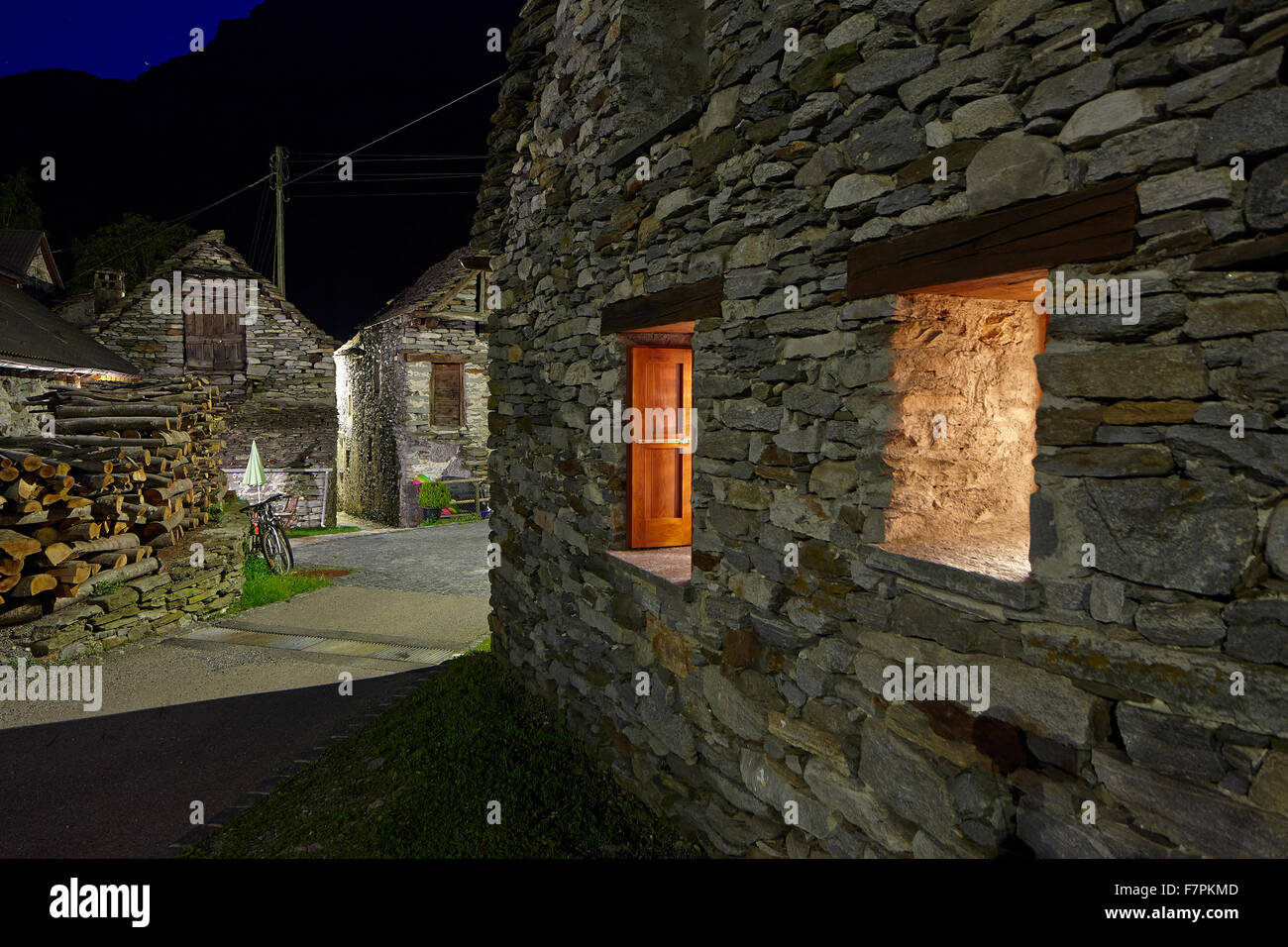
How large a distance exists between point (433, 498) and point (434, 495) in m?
0.08

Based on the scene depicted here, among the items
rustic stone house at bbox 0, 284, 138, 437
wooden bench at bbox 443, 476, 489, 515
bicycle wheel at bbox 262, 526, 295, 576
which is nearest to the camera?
bicycle wheel at bbox 262, 526, 295, 576

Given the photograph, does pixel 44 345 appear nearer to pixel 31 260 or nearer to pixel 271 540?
pixel 271 540

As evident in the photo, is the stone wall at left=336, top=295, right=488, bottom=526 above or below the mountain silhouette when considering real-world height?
below

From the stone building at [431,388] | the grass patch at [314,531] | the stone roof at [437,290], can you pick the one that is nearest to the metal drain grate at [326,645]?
the grass patch at [314,531]

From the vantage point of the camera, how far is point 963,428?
2924mm

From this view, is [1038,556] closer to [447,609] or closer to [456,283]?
[447,609]

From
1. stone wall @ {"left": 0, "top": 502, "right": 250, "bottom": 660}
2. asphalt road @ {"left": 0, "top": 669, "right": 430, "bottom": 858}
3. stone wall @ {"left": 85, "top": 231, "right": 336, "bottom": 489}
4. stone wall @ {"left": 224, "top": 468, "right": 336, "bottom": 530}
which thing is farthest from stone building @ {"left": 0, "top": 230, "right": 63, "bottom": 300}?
asphalt road @ {"left": 0, "top": 669, "right": 430, "bottom": 858}

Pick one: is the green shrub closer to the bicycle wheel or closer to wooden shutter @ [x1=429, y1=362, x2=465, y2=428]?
wooden shutter @ [x1=429, y1=362, x2=465, y2=428]

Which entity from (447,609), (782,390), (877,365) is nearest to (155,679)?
(447,609)

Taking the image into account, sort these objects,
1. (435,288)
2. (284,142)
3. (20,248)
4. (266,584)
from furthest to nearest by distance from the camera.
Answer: (284,142) → (20,248) → (435,288) → (266,584)

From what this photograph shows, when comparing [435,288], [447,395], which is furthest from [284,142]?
[447,395]

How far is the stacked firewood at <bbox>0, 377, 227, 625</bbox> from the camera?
6938 millimetres

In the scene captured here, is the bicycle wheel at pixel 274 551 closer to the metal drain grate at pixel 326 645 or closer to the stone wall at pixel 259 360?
the metal drain grate at pixel 326 645

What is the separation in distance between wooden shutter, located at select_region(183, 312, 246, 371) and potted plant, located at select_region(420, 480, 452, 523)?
5882 millimetres
